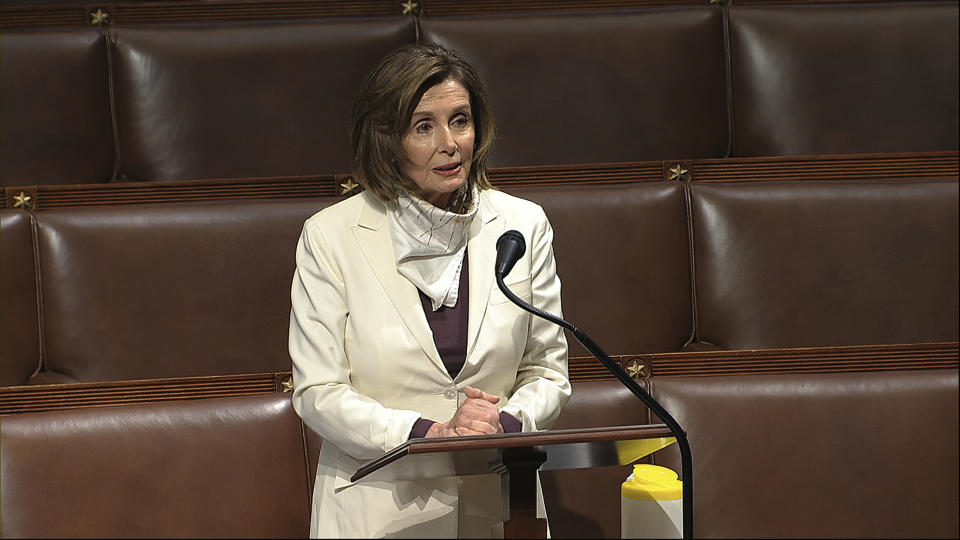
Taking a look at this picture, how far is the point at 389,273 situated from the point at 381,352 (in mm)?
50

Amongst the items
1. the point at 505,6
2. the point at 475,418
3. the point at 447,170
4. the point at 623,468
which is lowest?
the point at 623,468

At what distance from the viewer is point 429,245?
2.24 feet

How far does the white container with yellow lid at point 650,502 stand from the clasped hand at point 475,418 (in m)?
0.08

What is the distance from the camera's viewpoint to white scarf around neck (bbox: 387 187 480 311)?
0.68 metres

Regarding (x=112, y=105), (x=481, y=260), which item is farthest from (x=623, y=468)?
(x=112, y=105)

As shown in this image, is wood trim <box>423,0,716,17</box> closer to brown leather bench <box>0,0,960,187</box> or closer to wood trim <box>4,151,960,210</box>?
brown leather bench <box>0,0,960,187</box>

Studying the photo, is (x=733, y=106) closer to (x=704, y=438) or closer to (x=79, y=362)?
(x=704, y=438)

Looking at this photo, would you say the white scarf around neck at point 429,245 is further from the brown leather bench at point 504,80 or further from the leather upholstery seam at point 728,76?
the leather upholstery seam at point 728,76

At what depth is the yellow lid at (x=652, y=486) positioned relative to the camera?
0.60 metres

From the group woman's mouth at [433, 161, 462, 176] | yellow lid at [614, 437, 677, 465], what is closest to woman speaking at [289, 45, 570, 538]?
woman's mouth at [433, 161, 462, 176]

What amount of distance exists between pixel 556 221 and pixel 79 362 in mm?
385

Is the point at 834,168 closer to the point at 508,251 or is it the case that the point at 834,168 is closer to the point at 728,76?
the point at 728,76

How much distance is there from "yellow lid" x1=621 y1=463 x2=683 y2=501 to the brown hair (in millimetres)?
→ 210

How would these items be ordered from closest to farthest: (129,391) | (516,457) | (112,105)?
(516,457) < (129,391) < (112,105)
